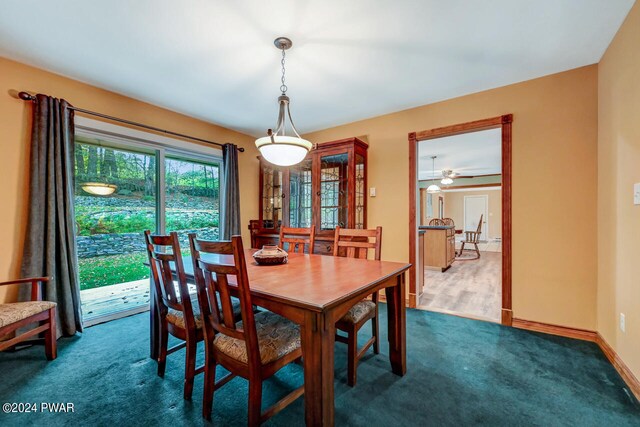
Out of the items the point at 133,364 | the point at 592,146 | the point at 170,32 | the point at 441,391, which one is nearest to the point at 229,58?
the point at 170,32

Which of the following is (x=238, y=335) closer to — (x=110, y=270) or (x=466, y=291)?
(x=110, y=270)

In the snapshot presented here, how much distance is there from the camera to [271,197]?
14.3 ft

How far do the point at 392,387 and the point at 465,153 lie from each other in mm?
4633

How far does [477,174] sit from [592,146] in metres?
5.38

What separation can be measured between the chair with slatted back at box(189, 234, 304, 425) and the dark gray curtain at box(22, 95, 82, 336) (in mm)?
1911

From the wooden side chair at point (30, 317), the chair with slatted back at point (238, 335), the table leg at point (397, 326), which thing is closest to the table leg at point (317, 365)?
the chair with slatted back at point (238, 335)

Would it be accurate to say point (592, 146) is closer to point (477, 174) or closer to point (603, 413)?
point (603, 413)

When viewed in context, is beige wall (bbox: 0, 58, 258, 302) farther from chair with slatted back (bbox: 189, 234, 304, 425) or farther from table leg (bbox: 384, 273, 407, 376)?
table leg (bbox: 384, 273, 407, 376)

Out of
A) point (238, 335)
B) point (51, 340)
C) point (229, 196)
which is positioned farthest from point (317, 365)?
point (229, 196)

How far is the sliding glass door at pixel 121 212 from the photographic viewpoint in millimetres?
2846

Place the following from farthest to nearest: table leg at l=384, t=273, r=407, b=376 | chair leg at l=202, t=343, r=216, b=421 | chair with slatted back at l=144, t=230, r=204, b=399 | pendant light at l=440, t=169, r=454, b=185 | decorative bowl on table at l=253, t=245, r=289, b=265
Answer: pendant light at l=440, t=169, r=454, b=185 < decorative bowl on table at l=253, t=245, r=289, b=265 < table leg at l=384, t=273, r=407, b=376 < chair with slatted back at l=144, t=230, r=204, b=399 < chair leg at l=202, t=343, r=216, b=421

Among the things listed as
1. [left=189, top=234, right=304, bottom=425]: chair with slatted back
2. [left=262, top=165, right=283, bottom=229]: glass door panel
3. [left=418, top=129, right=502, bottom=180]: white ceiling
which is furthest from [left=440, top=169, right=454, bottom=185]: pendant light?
[left=189, top=234, right=304, bottom=425]: chair with slatted back

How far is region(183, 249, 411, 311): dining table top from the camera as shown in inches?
48.7

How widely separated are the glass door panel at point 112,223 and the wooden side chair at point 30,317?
678 mm
